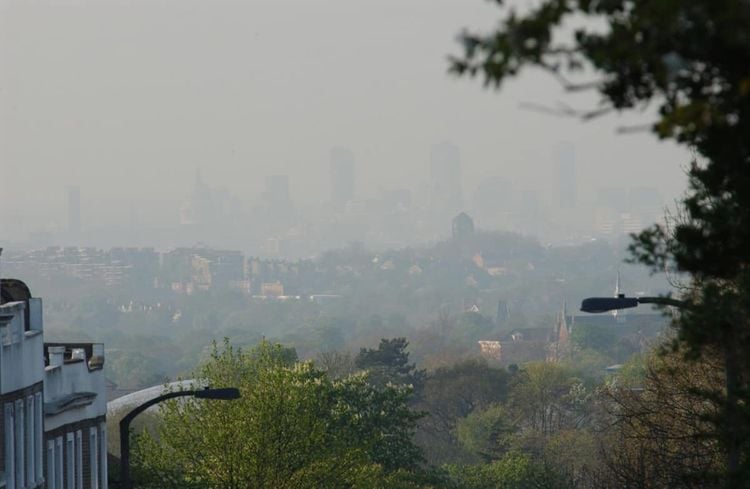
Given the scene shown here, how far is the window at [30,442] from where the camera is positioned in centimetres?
4366

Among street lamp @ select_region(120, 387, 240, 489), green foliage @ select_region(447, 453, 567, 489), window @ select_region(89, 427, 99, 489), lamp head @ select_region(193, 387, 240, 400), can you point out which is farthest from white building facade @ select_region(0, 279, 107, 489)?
green foliage @ select_region(447, 453, 567, 489)

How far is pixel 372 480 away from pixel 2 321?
26.7 m

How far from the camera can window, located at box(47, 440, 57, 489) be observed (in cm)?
4662

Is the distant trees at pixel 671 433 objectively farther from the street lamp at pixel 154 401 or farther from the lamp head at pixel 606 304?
the street lamp at pixel 154 401

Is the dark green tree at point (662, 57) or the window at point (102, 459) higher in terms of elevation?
the dark green tree at point (662, 57)

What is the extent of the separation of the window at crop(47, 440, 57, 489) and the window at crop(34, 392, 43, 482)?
97 centimetres

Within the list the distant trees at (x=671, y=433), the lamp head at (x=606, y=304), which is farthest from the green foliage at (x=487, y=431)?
the lamp head at (x=606, y=304)

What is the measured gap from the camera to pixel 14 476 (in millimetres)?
41938

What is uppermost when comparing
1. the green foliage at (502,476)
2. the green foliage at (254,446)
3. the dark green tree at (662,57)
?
the dark green tree at (662,57)

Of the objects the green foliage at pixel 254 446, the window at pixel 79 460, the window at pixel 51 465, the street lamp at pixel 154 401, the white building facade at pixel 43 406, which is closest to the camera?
the street lamp at pixel 154 401

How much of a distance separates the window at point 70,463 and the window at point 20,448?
6153 millimetres

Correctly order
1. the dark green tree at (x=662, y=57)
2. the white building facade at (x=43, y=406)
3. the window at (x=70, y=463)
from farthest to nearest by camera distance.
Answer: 1. the window at (x=70, y=463)
2. the white building facade at (x=43, y=406)
3. the dark green tree at (x=662, y=57)

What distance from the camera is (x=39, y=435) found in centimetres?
4506

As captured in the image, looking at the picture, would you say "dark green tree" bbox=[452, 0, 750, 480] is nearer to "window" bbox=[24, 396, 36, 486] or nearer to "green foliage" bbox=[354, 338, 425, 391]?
"window" bbox=[24, 396, 36, 486]
